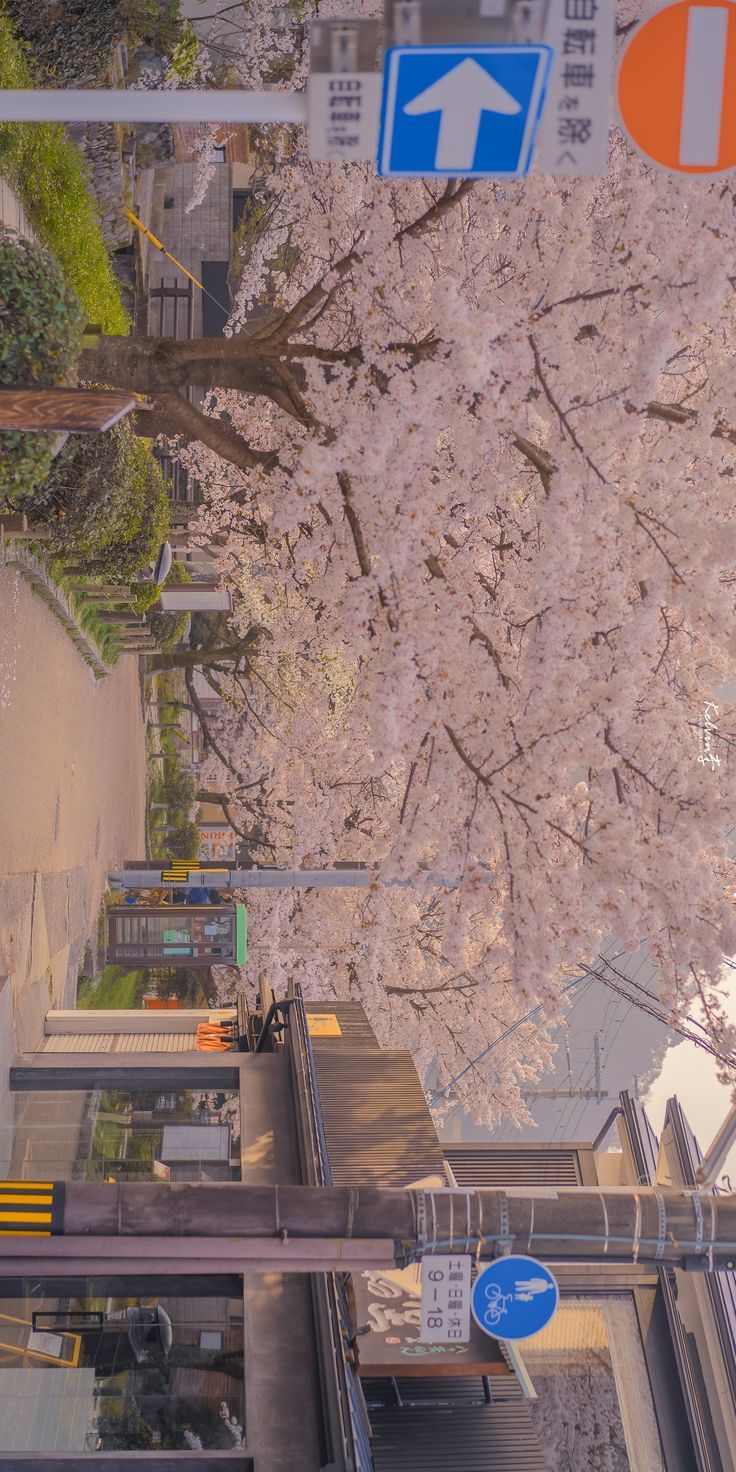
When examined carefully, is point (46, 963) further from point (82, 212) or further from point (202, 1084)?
point (82, 212)

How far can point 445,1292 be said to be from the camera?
6910mm

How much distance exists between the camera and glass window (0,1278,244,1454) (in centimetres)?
823

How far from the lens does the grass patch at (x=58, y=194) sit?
44.1 ft

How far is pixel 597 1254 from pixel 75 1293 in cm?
488

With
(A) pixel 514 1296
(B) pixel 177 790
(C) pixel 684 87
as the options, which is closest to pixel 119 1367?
(A) pixel 514 1296

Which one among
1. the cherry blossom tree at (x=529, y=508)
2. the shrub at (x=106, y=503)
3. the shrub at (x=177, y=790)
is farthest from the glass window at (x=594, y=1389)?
the shrub at (x=177, y=790)

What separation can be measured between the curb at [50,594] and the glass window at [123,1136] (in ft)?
22.2

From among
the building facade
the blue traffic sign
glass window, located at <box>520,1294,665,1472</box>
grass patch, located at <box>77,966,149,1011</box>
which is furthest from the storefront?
the blue traffic sign

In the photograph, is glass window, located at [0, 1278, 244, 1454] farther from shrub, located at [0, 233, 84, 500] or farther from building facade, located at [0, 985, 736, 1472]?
shrub, located at [0, 233, 84, 500]

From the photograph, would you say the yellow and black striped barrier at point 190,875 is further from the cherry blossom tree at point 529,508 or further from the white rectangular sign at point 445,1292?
the white rectangular sign at point 445,1292

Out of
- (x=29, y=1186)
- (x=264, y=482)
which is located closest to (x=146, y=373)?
(x=264, y=482)

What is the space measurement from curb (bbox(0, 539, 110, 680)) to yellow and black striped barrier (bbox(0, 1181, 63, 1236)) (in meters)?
8.30

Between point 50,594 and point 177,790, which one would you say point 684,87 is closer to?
point 50,594

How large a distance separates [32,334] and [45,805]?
877 centimetres
